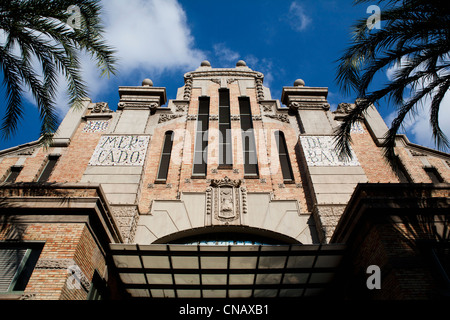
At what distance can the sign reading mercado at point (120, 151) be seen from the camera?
40.1 feet

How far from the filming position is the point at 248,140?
544 inches

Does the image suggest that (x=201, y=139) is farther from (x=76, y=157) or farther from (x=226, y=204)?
(x=76, y=157)

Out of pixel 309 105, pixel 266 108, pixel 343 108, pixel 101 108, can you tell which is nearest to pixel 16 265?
pixel 101 108

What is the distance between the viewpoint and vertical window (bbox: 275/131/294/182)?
41.2ft

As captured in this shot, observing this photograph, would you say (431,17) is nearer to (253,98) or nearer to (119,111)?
(253,98)

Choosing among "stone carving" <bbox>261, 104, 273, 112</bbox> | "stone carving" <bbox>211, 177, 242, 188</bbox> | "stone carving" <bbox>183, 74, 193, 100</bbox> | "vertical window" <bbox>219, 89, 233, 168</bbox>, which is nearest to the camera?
"stone carving" <bbox>211, 177, 242, 188</bbox>

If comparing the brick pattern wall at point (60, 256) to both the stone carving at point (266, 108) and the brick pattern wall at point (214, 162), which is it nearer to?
the brick pattern wall at point (214, 162)

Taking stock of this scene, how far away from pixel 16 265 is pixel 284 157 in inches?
383

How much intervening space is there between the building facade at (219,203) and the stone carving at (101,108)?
0.07m

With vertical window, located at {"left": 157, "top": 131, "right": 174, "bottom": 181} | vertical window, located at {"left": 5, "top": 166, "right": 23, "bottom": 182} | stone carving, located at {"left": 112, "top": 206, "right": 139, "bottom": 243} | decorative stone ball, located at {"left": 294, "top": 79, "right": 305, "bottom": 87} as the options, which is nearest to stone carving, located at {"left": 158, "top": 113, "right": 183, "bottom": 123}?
vertical window, located at {"left": 157, "top": 131, "right": 174, "bottom": 181}

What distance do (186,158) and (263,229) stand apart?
14.4 ft

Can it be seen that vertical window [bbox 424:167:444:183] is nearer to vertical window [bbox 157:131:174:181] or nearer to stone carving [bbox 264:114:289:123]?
stone carving [bbox 264:114:289:123]

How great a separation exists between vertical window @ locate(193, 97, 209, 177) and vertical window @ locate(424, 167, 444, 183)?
9.26 metres

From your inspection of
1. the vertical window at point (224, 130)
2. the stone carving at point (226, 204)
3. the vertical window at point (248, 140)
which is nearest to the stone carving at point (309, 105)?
the vertical window at point (248, 140)
